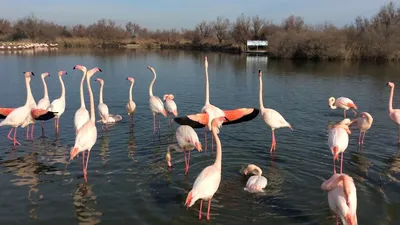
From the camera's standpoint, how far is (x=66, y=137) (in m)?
9.26

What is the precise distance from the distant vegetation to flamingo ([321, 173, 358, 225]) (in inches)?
1339

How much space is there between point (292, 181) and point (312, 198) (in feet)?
2.34

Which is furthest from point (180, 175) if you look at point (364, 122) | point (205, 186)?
point (364, 122)

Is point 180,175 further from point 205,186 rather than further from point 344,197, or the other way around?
point 344,197

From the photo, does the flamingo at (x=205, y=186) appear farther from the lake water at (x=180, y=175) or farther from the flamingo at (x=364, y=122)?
the flamingo at (x=364, y=122)

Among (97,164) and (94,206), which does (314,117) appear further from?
(94,206)

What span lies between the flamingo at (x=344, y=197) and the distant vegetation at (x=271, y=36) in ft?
112

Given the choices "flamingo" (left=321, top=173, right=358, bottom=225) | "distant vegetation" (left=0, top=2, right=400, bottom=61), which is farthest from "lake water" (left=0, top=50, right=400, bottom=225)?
"distant vegetation" (left=0, top=2, right=400, bottom=61)

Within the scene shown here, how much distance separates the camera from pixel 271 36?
44312 mm

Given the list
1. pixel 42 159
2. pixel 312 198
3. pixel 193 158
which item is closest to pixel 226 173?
pixel 193 158

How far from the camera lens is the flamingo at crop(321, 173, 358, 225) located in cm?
445

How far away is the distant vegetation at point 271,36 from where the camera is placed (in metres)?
36.0

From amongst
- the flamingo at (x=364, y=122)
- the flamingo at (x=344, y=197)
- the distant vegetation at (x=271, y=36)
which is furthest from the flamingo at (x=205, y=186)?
the distant vegetation at (x=271, y=36)

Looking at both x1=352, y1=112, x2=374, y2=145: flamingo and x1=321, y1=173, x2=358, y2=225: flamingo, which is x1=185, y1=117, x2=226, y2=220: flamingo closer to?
x1=321, y1=173, x2=358, y2=225: flamingo
